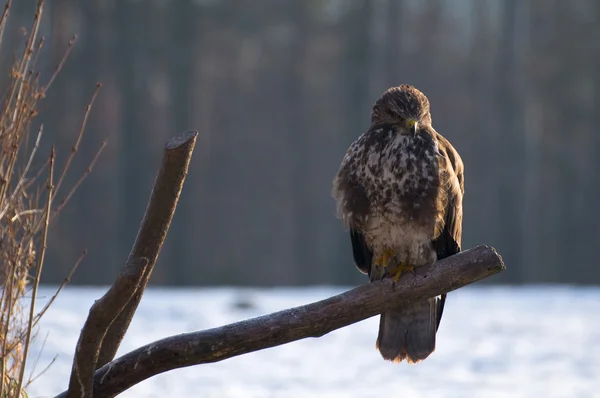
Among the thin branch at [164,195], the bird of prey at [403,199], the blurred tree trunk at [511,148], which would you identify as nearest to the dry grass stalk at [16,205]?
the thin branch at [164,195]

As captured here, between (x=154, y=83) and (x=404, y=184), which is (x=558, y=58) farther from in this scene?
(x=404, y=184)

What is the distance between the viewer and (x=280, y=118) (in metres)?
18.1

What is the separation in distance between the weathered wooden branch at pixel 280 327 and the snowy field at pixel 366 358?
2.22 m

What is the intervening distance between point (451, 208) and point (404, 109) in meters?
0.47

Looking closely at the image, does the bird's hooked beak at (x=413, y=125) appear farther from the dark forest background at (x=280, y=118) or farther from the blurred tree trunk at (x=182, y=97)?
the blurred tree trunk at (x=182, y=97)

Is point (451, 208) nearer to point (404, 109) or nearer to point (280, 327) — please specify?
point (404, 109)

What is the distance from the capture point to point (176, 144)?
287 centimetres

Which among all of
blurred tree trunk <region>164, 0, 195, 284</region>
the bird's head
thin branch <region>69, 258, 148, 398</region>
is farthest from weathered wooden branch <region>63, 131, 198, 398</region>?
blurred tree trunk <region>164, 0, 195, 284</region>

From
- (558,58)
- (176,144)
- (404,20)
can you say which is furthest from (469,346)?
(558,58)

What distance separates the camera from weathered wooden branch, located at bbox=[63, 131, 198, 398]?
2869 mm

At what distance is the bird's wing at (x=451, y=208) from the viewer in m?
3.80

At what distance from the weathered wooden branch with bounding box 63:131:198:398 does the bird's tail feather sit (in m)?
1.21

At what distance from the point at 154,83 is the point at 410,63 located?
16.3ft

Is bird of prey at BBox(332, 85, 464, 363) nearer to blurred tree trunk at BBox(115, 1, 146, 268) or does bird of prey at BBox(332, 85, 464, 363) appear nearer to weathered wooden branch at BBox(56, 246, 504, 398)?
weathered wooden branch at BBox(56, 246, 504, 398)
